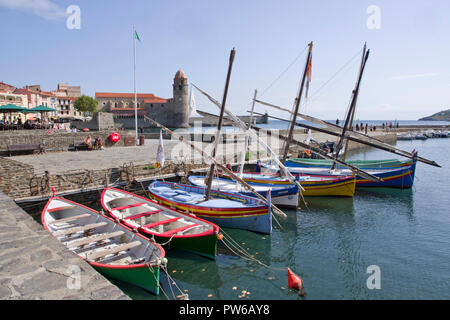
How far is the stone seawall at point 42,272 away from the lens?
4.48 metres

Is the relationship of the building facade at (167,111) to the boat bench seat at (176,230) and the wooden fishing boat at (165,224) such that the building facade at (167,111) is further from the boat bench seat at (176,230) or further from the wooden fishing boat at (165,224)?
the boat bench seat at (176,230)

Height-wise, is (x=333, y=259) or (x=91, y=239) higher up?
(x=91, y=239)

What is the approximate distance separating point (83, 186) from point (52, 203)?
5.15 m

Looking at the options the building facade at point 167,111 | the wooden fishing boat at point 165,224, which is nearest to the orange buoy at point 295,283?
the wooden fishing boat at point 165,224

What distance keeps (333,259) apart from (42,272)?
9.83 meters

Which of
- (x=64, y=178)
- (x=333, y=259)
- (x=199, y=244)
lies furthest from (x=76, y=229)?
(x=333, y=259)

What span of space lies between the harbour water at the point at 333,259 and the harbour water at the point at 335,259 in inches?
1.2

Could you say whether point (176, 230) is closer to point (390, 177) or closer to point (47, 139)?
point (390, 177)

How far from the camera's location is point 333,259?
11.2 m

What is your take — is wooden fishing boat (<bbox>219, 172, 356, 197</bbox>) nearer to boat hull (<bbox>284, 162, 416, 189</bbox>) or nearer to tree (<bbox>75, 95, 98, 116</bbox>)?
boat hull (<bbox>284, 162, 416, 189</bbox>)

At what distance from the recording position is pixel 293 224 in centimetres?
1508

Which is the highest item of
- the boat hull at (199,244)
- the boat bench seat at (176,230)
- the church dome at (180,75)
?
the church dome at (180,75)

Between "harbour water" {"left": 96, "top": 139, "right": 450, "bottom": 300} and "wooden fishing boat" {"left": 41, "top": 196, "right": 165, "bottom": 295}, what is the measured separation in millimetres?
732
